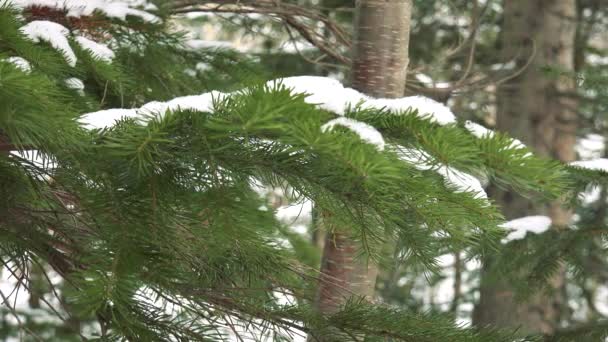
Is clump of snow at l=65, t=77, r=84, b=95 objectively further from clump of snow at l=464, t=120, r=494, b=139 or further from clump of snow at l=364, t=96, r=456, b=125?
clump of snow at l=464, t=120, r=494, b=139

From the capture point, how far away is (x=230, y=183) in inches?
69.8

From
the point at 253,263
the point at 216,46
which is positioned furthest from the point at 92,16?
the point at 253,263

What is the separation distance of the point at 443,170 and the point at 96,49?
1.70m

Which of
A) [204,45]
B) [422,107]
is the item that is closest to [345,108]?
[422,107]

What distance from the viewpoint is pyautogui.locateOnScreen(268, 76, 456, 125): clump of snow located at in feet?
4.99

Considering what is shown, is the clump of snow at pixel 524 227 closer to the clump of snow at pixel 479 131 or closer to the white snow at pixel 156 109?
the clump of snow at pixel 479 131

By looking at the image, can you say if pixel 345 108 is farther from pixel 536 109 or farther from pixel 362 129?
pixel 536 109

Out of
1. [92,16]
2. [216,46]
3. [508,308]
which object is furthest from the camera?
[508,308]

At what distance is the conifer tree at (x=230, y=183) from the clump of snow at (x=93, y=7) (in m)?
0.47

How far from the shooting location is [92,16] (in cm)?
298

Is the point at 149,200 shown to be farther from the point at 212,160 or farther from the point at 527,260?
the point at 527,260

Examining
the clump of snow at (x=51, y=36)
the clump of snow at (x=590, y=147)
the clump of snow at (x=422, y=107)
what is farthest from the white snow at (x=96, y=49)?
the clump of snow at (x=590, y=147)

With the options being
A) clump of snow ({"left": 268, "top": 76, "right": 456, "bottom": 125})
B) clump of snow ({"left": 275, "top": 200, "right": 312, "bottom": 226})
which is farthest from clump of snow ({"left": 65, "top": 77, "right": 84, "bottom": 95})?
clump of snow ({"left": 268, "top": 76, "right": 456, "bottom": 125})

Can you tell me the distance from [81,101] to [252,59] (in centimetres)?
139
